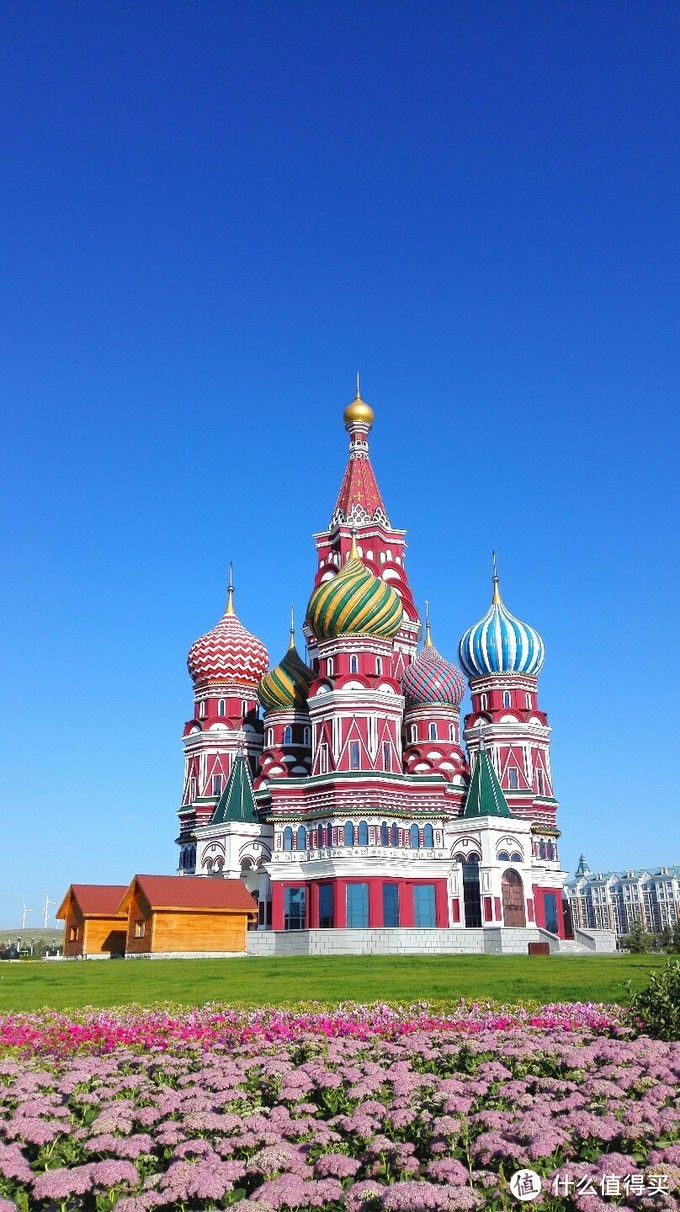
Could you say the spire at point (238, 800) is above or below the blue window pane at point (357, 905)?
above

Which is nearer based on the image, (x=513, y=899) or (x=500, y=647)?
(x=513, y=899)

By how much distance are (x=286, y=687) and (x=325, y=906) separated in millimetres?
10808

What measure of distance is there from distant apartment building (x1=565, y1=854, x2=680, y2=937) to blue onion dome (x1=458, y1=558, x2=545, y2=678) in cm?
7157

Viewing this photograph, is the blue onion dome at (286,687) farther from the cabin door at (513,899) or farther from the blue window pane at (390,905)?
the cabin door at (513,899)

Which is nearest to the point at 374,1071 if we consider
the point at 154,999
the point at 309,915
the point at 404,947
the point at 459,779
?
the point at 154,999

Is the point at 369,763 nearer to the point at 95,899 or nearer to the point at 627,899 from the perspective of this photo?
the point at 95,899

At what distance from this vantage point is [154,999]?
17.8m

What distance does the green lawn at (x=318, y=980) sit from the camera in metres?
17.6

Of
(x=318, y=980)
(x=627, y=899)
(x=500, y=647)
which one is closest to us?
(x=318, y=980)

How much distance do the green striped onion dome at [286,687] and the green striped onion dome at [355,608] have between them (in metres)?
3.54

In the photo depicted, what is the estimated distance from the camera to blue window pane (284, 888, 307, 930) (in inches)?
1576

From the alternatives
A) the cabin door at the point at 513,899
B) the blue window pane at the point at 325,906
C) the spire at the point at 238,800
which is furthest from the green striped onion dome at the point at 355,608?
the cabin door at the point at 513,899

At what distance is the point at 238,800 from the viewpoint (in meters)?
44.8

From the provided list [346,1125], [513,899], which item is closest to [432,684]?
[513,899]
